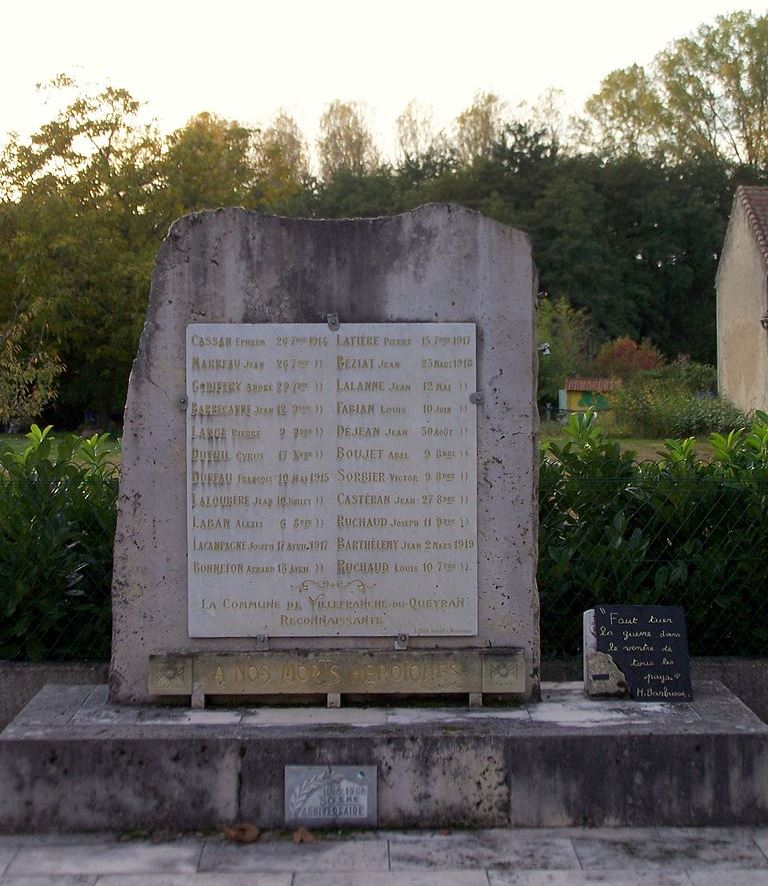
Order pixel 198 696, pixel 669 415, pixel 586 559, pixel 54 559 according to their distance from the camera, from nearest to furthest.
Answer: pixel 198 696, pixel 54 559, pixel 586 559, pixel 669 415

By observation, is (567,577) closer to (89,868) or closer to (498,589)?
(498,589)

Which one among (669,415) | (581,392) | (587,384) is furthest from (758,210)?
(581,392)

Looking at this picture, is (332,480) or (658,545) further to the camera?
(658,545)

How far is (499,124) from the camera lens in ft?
180

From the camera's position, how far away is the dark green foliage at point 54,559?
579 cm

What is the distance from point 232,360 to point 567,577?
224 cm

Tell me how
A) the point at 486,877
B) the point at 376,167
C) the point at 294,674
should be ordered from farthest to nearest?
1. the point at 376,167
2. the point at 294,674
3. the point at 486,877

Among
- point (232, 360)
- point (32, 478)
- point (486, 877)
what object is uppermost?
point (232, 360)

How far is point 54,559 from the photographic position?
5.81 meters

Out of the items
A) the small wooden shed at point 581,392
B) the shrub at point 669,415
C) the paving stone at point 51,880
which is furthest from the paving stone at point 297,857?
the small wooden shed at point 581,392

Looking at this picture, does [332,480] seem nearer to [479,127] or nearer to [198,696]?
[198,696]

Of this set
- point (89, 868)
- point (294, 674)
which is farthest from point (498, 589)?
point (89, 868)

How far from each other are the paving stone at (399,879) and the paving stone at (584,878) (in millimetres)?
73

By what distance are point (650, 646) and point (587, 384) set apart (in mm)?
36839
